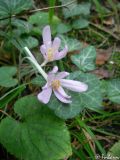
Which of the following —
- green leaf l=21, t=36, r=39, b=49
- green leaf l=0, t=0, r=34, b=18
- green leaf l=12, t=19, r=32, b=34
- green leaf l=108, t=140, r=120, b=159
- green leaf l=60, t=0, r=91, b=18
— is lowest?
green leaf l=108, t=140, r=120, b=159

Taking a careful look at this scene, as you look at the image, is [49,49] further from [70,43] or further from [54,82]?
[70,43]

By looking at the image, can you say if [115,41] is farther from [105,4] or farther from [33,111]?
[33,111]

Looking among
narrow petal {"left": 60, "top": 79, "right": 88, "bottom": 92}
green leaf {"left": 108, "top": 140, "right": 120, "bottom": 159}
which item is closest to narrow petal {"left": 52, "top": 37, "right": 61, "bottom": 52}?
narrow petal {"left": 60, "top": 79, "right": 88, "bottom": 92}

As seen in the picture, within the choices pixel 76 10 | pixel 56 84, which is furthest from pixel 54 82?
pixel 76 10

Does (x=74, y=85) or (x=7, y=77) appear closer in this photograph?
(x=74, y=85)

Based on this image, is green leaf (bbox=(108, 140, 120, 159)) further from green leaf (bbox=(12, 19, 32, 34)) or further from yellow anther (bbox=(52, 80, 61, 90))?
green leaf (bbox=(12, 19, 32, 34))

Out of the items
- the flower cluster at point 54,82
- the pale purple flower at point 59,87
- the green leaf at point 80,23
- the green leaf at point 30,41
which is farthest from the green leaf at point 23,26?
the pale purple flower at point 59,87

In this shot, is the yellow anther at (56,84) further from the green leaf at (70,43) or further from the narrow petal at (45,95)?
the green leaf at (70,43)
